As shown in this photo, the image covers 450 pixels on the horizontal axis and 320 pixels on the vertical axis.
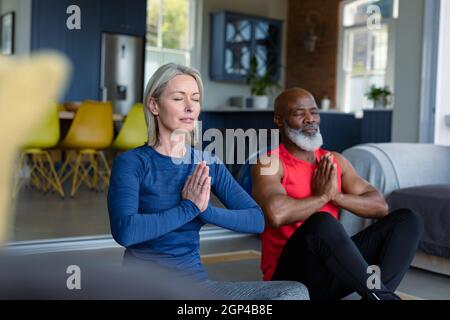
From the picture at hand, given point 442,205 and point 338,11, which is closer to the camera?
point 442,205

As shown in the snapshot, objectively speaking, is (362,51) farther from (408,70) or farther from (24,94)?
(24,94)

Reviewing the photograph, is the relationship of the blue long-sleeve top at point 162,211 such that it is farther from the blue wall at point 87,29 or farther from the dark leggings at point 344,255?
the blue wall at point 87,29

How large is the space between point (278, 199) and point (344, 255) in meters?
0.39

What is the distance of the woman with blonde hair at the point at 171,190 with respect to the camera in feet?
4.57

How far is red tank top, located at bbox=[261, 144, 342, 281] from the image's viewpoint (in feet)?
7.30

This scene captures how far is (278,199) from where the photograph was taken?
6.93 feet

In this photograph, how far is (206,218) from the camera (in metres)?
1.46

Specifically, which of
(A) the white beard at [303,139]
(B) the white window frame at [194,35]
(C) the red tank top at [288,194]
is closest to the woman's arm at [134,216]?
(C) the red tank top at [288,194]

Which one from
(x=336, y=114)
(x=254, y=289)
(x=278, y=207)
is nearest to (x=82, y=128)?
(x=336, y=114)

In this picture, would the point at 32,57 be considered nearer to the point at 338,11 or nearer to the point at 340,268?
the point at 340,268

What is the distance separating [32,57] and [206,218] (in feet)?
4.12

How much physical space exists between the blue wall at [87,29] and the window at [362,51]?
3.28m

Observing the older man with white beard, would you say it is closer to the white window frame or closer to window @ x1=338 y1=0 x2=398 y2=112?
window @ x1=338 y1=0 x2=398 y2=112

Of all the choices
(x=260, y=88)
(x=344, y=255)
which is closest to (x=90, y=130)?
(x=260, y=88)
